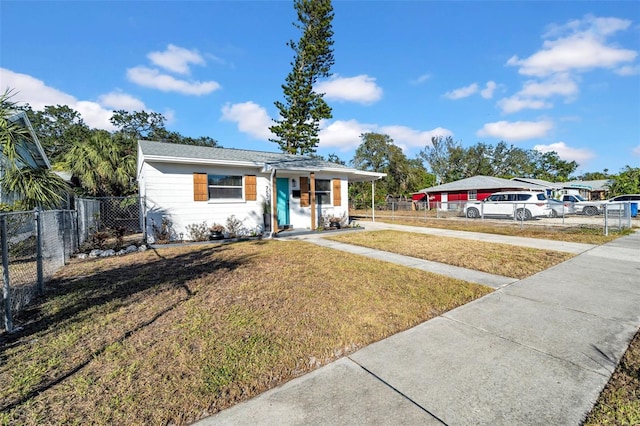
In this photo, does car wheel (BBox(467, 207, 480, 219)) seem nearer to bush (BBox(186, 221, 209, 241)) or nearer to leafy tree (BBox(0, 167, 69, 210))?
bush (BBox(186, 221, 209, 241))

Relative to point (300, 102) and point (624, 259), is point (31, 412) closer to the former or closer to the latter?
point (624, 259)

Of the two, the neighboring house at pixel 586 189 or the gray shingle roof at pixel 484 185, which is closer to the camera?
the gray shingle roof at pixel 484 185

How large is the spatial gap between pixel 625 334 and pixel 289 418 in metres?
3.71

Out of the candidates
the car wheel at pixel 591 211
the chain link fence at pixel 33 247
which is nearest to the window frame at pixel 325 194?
the chain link fence at pixel 33 247

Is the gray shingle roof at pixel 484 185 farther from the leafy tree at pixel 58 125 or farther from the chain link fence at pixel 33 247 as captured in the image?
the leafy tree at pixel 58 125

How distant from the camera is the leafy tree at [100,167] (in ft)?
42.7

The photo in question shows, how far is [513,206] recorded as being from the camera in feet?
54.4

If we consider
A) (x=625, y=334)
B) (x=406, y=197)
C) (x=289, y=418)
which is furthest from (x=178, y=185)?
(x=406, y=197)

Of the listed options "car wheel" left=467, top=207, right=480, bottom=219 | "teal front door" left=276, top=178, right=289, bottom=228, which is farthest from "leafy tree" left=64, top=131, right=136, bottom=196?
"car wheel" left=467, top=207, right=480, bottom=219

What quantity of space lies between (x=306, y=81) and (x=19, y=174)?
74.4ft

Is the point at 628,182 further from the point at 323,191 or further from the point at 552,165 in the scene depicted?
the point at 552,165

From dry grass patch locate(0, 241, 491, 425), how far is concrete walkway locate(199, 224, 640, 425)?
0.23 m

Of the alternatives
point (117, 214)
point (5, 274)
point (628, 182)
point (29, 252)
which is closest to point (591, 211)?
point (628, 182)

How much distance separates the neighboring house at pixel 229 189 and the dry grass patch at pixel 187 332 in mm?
4007
